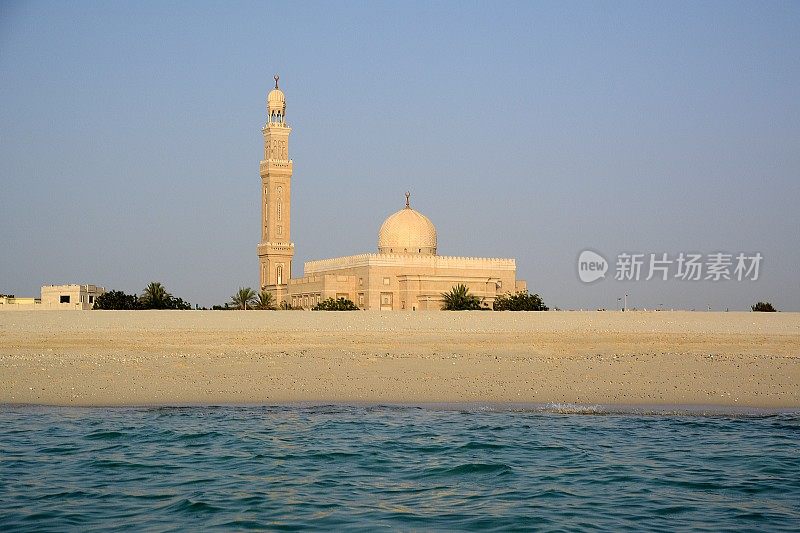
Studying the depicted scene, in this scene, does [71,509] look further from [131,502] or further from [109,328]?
[109,328]

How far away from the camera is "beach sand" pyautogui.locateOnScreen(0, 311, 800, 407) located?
1580 cm

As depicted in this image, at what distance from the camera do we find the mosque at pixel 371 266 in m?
64.4

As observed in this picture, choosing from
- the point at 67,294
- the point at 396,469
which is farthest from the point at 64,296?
the point at 396,469

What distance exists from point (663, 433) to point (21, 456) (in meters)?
7.82

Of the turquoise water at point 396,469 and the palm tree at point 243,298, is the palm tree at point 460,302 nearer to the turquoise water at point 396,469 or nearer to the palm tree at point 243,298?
the palm tree at point 243,298

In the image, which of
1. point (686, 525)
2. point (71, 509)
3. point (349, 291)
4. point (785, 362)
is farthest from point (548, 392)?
point (349, 291)

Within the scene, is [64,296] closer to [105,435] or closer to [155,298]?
[155,298]

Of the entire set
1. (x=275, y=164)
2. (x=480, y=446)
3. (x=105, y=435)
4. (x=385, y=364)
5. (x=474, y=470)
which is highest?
(x=275, y=164)

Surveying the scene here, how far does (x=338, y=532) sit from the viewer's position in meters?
7.94

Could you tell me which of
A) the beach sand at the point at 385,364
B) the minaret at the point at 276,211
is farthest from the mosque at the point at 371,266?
the beach sand at the point at 385,364

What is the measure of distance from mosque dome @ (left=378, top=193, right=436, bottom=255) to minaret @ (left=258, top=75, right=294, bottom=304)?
23.7 feet

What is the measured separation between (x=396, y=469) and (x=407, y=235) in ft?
196

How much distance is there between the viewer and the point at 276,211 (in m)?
71.8

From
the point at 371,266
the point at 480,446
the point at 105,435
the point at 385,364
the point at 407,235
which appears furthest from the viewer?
the point at 407,235
